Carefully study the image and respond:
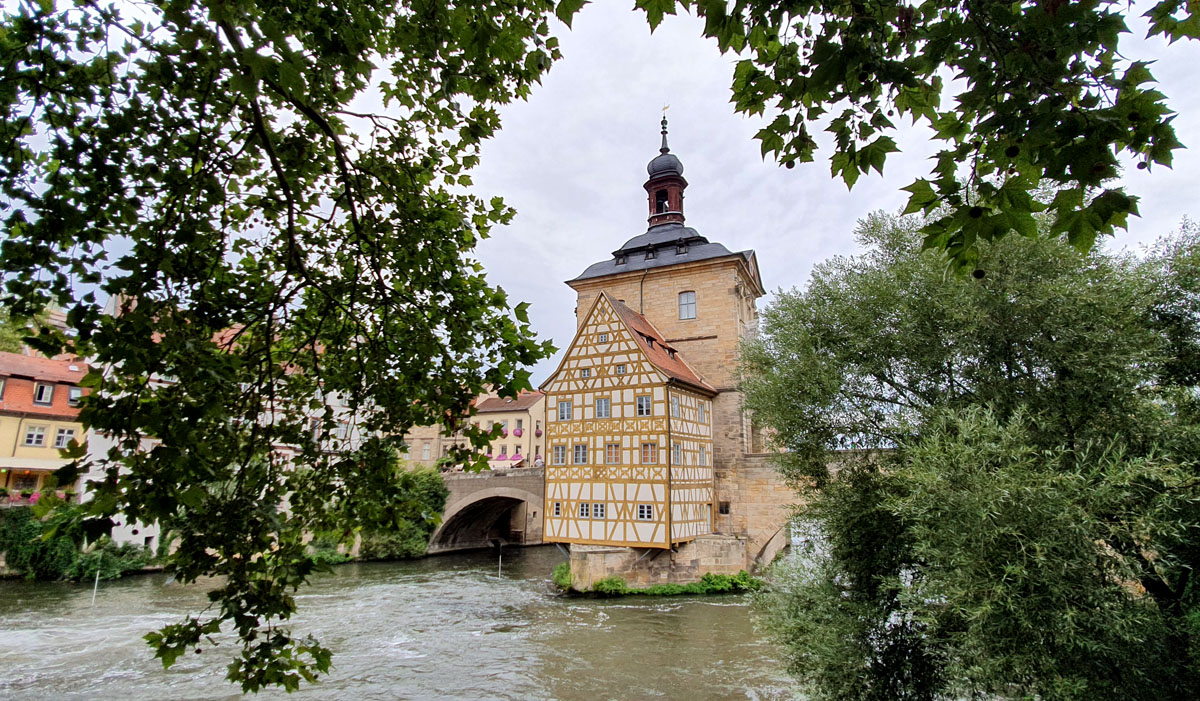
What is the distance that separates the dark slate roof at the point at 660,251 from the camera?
76.4 feet

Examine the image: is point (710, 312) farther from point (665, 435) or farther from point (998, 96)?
point (998, 96)

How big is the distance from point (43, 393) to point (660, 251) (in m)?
20.4

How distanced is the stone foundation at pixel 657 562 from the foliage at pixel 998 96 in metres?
16.1

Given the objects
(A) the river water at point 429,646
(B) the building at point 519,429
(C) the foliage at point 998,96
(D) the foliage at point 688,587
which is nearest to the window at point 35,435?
(A) the river water at point 429,646

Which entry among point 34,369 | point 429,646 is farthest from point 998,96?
point 34,369

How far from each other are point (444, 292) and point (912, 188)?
8.58ft

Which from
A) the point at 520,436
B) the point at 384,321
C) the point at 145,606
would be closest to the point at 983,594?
the point at 384,321

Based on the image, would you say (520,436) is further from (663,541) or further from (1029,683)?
(1029,683)

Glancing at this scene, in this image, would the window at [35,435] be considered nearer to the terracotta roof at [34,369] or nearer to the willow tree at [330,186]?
the terracotta roof at [34,369]

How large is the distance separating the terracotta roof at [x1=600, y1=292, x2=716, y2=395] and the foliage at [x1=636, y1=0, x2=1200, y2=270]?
50.9ft

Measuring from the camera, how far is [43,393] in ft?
61.6

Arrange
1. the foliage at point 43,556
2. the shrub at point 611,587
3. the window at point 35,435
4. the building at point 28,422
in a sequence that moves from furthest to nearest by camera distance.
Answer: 1. the window at point 35,435
2. the building at point 28,422
3. the foliage at point 43,556
4. the shrub at point 611,587

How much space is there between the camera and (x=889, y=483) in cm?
680

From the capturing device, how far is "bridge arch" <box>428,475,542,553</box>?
25.5 metres
